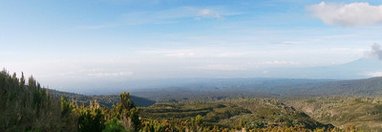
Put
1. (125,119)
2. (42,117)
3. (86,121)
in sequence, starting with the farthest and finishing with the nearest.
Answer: (125,119), (86,121), (42,117)

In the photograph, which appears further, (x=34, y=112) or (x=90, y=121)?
(x=90, y=121)

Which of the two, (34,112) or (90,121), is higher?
(34,112)

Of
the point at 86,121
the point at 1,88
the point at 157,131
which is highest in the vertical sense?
the point at 1,88

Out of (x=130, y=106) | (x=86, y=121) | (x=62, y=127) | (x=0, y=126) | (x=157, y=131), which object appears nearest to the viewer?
(x=0, y=126)

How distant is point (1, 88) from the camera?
989 inches

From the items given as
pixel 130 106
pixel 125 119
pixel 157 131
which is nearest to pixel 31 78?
pixel 125 119

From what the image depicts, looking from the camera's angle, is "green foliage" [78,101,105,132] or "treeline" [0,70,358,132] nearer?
"treeline" [0,70,358,132]

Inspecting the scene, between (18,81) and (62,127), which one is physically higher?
(18,81)

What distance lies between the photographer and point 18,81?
26.7 m

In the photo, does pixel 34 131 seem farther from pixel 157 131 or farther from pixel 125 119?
pixel 157 131

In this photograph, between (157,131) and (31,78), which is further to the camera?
(157,131)

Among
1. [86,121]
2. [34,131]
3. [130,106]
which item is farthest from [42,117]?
[130,106]

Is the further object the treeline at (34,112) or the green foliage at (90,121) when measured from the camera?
the green foliage at (90,121)

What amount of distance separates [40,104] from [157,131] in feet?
136
